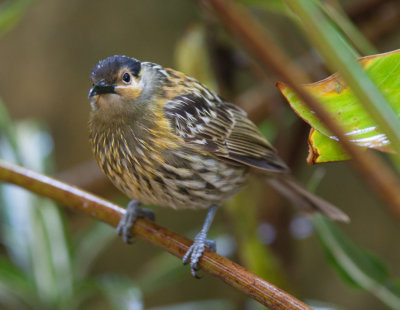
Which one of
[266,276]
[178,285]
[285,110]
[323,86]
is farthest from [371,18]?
[178,285]

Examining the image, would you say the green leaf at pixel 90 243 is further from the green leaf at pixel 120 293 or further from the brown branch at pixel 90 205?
the brown branch at pixel 90 205

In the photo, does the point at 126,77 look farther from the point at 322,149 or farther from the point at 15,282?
the point at 15,282

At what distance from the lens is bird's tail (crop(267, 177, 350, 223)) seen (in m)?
1.62

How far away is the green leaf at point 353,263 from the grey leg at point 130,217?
18.4 inches

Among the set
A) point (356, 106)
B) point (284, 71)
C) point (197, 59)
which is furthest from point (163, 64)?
point (284, 71)

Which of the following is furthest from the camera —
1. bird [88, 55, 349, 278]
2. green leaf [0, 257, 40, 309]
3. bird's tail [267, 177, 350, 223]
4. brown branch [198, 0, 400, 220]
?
green leaf [0, 257, 40, 309]

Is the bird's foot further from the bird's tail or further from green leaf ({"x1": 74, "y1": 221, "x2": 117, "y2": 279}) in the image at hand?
green leaf ({"x1": 74, "y1": 221, "x2": 117, "y2": 279})

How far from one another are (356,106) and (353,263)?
0.71 metres

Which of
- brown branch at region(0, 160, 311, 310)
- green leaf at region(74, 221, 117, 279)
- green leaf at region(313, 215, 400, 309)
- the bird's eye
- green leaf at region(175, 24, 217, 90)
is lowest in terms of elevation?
green leaf at region(74, 221, 117, 279)

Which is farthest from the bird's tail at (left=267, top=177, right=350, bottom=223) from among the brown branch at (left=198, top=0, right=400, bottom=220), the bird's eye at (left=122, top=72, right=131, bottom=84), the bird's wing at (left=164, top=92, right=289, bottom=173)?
the brown branch at (left=198, top=0, right=400, bottom=220)

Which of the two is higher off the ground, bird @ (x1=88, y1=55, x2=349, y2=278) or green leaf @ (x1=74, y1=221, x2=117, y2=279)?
bird @ (x1=88, y1=55, x2=349, y2=278)

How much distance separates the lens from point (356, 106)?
2.50 feet

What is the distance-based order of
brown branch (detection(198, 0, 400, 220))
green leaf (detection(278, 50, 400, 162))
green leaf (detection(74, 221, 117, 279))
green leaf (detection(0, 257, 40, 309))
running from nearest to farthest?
brown branch (detection(198, 0, 400, 220)) < green leaf (detection(278, 50, 400, 162)) < green leaf (detection(0, 257, 40, 309)) < green leaf (detection(74, 221, 117, 279))

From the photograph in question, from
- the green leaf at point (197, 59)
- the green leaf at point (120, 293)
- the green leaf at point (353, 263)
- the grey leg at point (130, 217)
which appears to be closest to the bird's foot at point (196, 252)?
the grey leg at point (130, 217)
